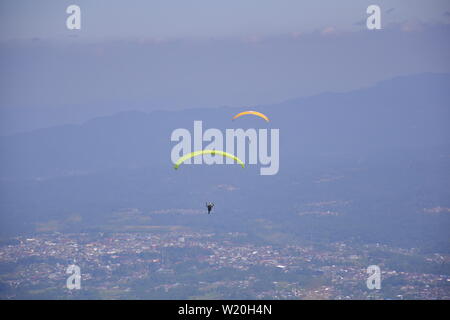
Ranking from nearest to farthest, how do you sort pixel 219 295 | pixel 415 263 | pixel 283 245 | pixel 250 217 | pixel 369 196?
pixel 219 295
pixel 415 263
pixel 283 245
pixel 250 217
pixel 369 196

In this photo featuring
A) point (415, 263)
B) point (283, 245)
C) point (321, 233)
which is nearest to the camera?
point (415, 263)

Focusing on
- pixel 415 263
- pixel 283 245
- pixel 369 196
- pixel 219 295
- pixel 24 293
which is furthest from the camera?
pixel 369 196

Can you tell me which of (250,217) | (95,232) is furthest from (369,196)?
(95,232)

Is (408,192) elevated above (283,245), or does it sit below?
above

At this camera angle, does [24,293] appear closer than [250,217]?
Yes

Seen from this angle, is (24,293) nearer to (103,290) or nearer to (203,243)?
(103,290)

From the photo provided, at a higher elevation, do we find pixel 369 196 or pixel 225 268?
pixel 369 196

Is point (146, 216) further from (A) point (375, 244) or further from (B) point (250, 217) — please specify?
(A) point (375, 244)
